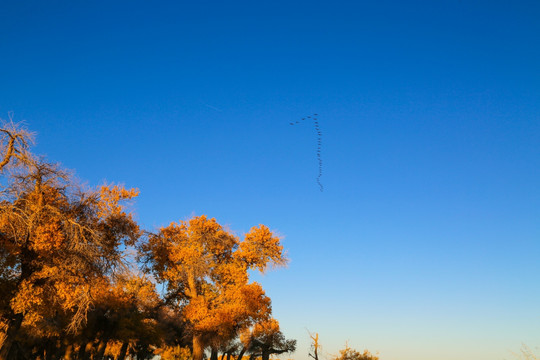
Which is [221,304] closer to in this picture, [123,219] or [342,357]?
[123,219]

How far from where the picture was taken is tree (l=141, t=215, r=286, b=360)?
31250mm

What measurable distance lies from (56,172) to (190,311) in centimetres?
1646

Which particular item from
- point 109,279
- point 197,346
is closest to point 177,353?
point 197,346

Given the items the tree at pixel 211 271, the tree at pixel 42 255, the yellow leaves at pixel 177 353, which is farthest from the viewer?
the yellow leaves at pixel 177 353

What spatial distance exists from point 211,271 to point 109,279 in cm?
1275

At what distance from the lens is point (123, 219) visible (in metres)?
23.7

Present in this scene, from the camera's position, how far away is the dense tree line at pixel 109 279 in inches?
746

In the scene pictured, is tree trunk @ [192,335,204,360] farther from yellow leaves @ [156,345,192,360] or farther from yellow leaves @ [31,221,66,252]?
yellow leaves @ [31,221,66,252]

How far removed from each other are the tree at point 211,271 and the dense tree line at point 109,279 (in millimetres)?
85

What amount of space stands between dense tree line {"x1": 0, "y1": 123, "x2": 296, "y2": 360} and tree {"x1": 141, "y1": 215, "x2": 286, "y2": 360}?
85 mm

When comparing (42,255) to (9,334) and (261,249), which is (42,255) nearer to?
(9,334)

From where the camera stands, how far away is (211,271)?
111ft

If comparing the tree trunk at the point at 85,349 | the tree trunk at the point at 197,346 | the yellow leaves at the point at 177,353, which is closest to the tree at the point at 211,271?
the tree trunk at the point at 197,346

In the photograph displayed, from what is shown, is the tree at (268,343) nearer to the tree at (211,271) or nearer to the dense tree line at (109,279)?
the dense tree line at (109,279)
